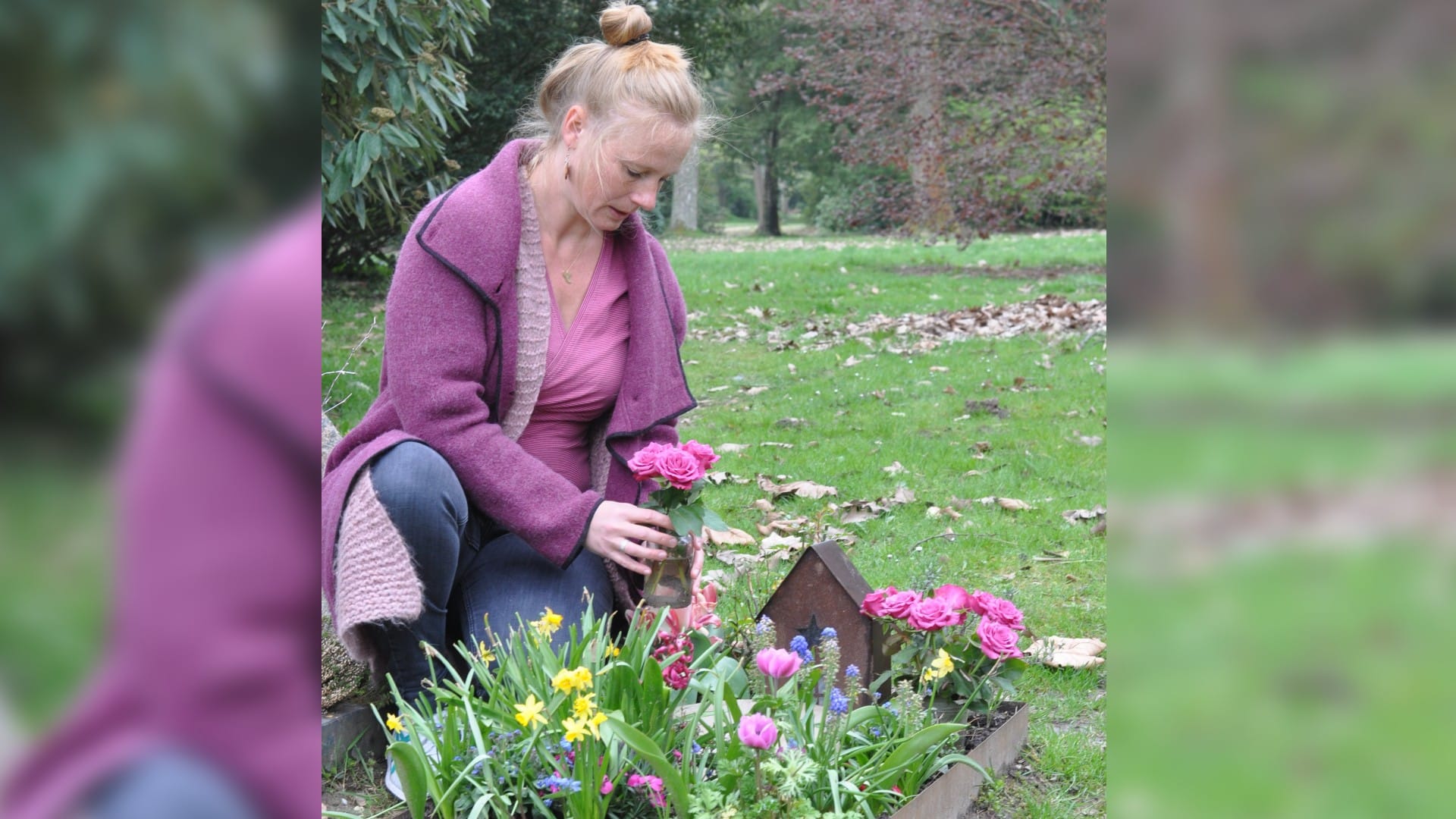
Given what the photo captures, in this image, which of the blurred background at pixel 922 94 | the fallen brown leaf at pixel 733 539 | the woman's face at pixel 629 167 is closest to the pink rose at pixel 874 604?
the woman's face at pixel 629 167

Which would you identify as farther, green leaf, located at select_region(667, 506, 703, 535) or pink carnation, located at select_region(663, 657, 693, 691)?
green leaf, located at select_region(667, 506, 703, 535)

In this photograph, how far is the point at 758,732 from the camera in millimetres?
1489

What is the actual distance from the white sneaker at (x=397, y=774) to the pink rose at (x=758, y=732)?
0.45 m

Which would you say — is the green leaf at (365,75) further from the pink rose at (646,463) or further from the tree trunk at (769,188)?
the tree trunk at (769,188)

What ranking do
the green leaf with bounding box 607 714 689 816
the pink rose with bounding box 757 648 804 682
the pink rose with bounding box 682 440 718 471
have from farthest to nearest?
the pink rose with bounding box 682 440 718 471, the pink rose with bounding box 757 648 804 682, the green leaf with bounding box 607 714 689 816

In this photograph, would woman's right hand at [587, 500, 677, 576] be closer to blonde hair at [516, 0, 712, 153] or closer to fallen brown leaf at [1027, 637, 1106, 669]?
blonde hair at [516, 0, 712, 153]

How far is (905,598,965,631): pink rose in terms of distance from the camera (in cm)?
197

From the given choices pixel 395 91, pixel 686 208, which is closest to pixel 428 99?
pixel 395 91

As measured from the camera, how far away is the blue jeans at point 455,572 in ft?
6.42

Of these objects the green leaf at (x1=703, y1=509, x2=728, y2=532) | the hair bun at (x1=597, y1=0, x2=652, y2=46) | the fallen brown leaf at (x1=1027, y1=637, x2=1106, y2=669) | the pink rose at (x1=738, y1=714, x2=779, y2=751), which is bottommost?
the fallen brown leaf at (x1=1027, y1=637, x2=1106, y2=669)
